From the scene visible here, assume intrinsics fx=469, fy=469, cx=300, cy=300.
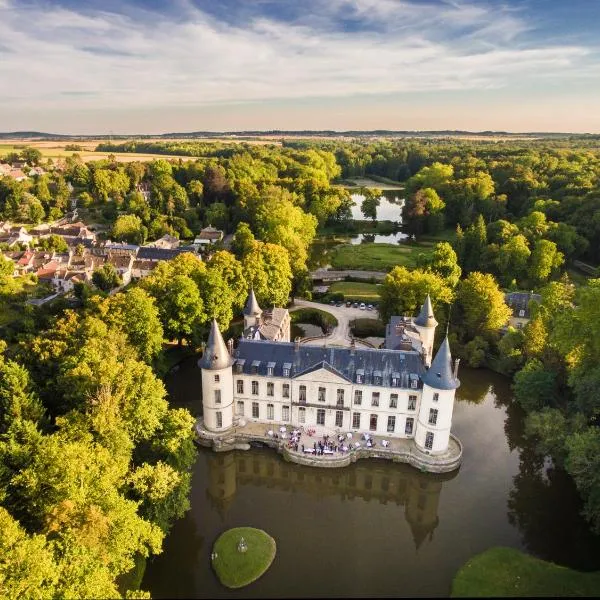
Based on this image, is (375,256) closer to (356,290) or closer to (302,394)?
(356,290)

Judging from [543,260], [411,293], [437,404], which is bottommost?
[437,404]

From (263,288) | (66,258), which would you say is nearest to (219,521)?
(263,288)

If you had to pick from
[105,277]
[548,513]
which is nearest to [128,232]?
[105,277]

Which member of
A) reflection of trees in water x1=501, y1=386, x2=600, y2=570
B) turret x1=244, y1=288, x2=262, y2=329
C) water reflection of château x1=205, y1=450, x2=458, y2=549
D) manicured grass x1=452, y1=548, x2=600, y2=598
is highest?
turret x1=244, y1=288, x2=262, y2=329

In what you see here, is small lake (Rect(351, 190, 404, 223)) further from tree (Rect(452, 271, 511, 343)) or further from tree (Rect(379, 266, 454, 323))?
tree (Rect(452, 271, 511, 343))

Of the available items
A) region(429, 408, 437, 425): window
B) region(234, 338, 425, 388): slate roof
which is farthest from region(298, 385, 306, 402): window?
region(429, 408, 437, 425): window

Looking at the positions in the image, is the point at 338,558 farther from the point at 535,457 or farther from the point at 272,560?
the point at 535,457

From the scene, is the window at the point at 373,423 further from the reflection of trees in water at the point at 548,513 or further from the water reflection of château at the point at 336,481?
the reflection of trees in water at the point at 548,513
